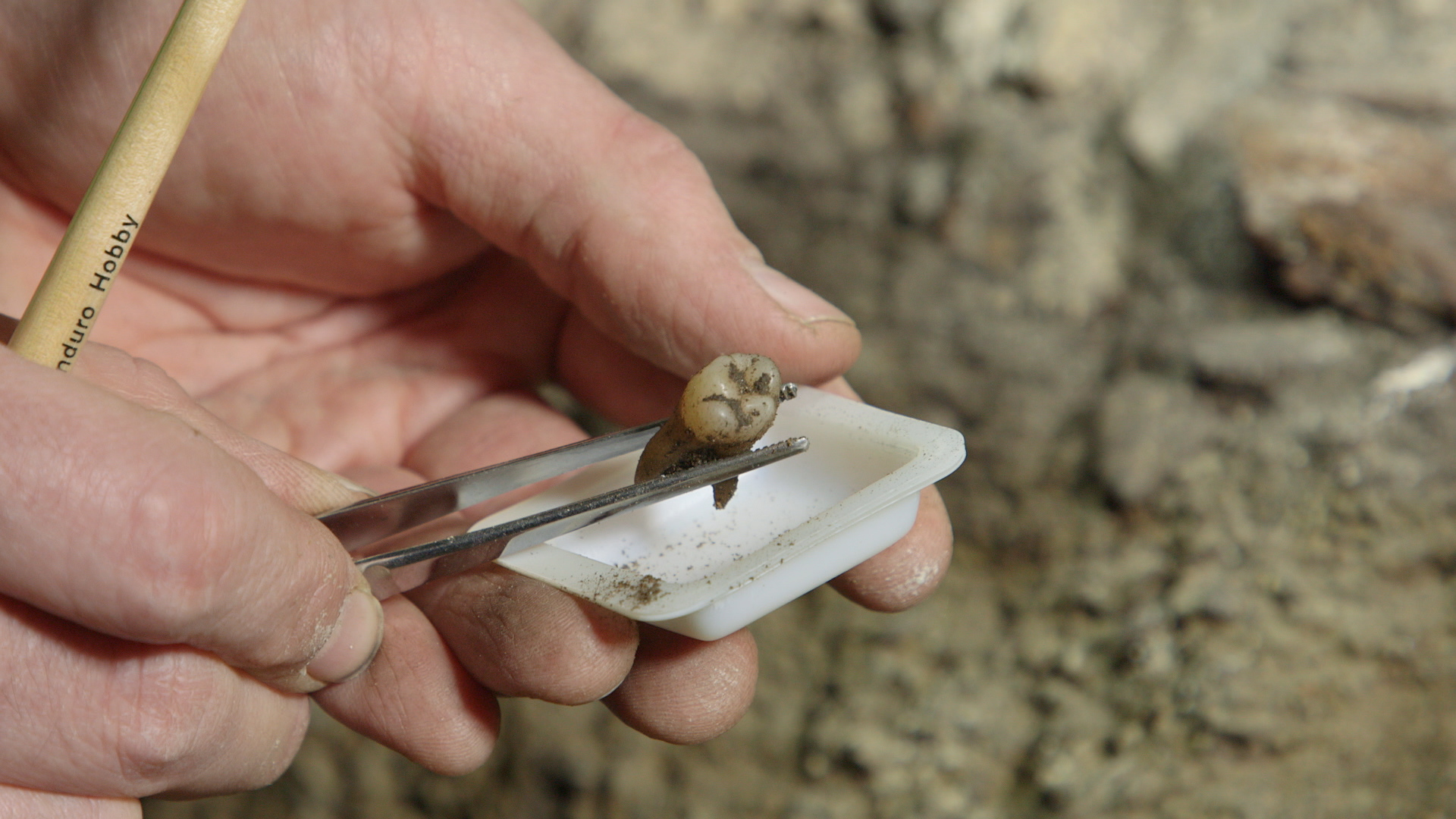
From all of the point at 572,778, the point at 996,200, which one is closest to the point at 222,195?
the point at 572,778

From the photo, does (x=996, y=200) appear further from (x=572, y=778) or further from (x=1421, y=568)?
(x=572, y=778)

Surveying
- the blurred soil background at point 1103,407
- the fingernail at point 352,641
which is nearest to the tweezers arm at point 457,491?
the fingernail at point 352,641

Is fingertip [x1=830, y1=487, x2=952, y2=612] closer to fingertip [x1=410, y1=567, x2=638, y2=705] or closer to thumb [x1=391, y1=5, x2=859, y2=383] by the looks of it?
thumb [x1=391, y1=5, x2=859, y2=383]

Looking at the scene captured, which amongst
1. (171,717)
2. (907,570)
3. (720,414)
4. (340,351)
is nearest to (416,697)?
(171,717)

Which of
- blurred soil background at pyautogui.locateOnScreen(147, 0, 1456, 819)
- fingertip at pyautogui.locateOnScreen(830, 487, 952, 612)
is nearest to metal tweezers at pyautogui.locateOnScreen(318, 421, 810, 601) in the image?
fingertip at pyautogui.locateOnScreen(830, 487, 952, 612)

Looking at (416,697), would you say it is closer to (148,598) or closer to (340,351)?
(148,598)
